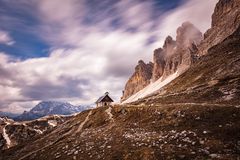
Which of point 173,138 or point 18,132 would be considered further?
point 18,132

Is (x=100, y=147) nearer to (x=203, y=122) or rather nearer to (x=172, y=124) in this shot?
(x=172, y=124)

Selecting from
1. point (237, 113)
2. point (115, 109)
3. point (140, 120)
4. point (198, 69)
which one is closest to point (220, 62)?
point (198, 69)

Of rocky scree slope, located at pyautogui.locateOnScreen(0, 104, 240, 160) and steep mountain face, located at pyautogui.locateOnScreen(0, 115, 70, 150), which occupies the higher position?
→ steep mountain face, located at pyautogui.locateOnScreen(0, 115, 70, 150)

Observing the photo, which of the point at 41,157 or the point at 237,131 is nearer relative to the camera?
the point at 237,131

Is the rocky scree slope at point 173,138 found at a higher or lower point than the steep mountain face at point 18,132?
lower

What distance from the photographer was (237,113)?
115 feet

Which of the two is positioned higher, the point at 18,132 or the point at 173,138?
the point at 18,132

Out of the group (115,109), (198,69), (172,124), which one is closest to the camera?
(172,124)

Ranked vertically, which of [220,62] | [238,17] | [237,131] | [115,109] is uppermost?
[238,17]

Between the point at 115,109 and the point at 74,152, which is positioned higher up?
the point at 115,109

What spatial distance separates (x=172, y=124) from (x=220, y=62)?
8125 centimetres

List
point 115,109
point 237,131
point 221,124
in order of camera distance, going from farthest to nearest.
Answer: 1. point 115,109
2. point 221,124
3. point 237,131

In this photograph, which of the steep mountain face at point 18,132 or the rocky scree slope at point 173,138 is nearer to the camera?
the rocky scree slope at point 173,138

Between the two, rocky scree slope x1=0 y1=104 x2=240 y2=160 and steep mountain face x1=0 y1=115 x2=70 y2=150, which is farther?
steep mountain face x1=0 y1=115 x2=70 y2=150
